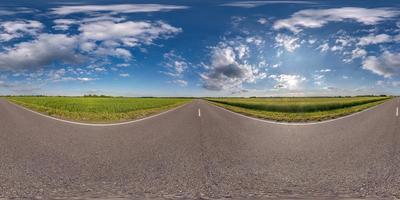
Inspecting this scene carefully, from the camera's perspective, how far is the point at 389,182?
6.06 m

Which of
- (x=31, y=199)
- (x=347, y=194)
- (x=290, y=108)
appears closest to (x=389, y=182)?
(x=347, y=194)

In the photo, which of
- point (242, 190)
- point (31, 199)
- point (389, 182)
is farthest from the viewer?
point (389, 182)

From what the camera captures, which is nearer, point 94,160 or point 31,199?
point 31,199

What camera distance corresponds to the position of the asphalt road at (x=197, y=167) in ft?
18.1

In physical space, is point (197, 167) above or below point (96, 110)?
below

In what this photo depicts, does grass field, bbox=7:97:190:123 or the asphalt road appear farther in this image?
grass field, bbox=7:97:190:123

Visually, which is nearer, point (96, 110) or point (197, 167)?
point (197, 167)

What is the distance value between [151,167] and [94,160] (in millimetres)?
1468

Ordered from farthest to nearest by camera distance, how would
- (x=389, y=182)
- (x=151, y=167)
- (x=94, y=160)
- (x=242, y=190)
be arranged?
(x=94, y=160), (x=151, y=167), (x=389, y=182), (x=242, y=190)

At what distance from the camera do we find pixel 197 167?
748 centimetres

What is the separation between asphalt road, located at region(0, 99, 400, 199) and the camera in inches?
217

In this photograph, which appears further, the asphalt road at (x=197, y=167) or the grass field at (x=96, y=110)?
the grass field at (x=96, y=110)

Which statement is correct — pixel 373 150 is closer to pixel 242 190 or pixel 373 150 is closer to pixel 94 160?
pixel 242 190

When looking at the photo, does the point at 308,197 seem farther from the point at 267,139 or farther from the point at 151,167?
the point at 267,139
